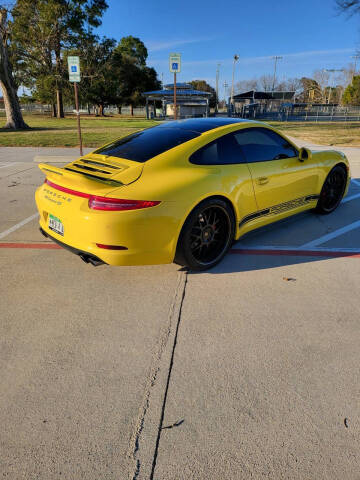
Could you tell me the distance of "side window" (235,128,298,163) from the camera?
3.84 metres

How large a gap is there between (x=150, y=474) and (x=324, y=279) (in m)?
2.48

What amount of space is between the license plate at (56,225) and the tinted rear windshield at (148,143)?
91 cm

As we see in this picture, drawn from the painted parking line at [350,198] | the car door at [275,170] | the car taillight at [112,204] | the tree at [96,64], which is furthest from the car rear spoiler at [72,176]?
the tree at [96,64]

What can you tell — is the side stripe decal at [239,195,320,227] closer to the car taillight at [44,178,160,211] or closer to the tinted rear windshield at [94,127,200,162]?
the tinted rear windshield at [94,127,200,162]

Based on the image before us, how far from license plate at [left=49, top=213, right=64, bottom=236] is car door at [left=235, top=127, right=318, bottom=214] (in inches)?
80.3

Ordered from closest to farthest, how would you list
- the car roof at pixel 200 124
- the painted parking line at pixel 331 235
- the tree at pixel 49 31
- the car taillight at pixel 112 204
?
the car taillight at pixel 112 204 < the car roof at pixel 200 124 < the painted parking line at pixel 331 235 < the tree at pixel 49 31

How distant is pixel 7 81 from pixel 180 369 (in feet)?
83.2

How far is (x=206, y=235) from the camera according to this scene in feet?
11.3

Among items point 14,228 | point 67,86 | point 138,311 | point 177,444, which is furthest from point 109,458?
point 67,86

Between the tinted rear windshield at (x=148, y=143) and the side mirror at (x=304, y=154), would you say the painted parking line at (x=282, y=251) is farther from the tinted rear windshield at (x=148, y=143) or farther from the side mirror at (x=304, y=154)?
the tinted rear windshield at (x=148, y=143)

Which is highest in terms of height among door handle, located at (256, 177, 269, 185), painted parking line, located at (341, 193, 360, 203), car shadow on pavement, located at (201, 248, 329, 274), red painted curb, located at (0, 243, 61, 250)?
door handle, located at (256, 177, 269, 185)

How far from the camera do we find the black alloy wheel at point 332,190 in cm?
502

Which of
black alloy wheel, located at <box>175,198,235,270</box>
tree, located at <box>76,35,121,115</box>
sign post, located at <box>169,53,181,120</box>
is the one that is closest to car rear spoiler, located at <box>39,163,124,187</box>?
black alloy wheel, located at <box>175,198,235,270</box>

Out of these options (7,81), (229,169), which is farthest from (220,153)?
(7,81)
